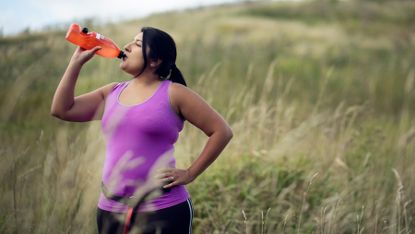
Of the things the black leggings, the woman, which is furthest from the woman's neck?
the black leggings

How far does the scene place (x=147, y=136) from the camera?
2.54 meters

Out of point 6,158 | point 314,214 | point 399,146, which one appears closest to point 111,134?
point 6,158

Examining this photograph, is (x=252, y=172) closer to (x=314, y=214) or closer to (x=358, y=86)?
Result: (x=314, y=214)

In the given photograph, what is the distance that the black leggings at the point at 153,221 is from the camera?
253 centimetres

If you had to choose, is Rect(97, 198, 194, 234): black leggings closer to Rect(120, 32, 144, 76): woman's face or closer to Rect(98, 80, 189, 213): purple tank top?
Rect(98, 80, 189, 213): purple tank top

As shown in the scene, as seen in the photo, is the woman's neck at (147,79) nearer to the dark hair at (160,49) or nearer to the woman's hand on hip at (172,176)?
the dark hair at (160,49)

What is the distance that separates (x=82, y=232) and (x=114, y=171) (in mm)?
953

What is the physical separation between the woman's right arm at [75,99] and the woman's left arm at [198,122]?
37 centimetres

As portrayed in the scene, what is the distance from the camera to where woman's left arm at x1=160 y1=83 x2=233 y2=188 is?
259 cm

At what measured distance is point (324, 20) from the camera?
36.3 m

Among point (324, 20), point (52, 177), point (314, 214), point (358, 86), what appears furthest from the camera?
point (324, 20)

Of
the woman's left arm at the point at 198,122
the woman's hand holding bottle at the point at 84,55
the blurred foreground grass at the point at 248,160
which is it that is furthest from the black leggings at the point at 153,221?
the woman's hand holding bottle at the point at 84,55

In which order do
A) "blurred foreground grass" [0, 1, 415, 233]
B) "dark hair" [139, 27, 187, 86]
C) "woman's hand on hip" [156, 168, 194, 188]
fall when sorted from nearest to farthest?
"woman's hand on hip" [156, 168, 194, 188]
"dark hair" [139, 27, 187, 86]
"blurred foreground grass" [0, 1, 415, 233]

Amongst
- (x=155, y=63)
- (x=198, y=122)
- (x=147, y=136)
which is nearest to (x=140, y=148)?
(x=147, y=136)
